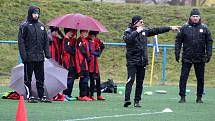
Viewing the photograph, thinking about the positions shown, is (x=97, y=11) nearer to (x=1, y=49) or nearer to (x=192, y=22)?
(x=1, y=49)

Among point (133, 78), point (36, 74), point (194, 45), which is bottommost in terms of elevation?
point (36, 74)

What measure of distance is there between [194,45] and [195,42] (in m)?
0.07

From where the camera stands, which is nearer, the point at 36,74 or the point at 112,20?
the point at 36,74

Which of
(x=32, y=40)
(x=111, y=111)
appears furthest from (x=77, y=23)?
(x=111, y=111)

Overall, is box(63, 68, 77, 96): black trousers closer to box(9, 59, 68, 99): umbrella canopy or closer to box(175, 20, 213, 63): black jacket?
box(9, 59, 68, 99): umbrella canopy

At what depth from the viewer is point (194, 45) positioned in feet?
62.3

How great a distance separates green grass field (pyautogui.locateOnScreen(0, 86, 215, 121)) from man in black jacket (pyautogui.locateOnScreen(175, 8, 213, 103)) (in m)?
0.70

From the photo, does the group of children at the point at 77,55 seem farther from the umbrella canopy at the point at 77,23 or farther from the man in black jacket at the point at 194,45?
the man in black jacket at the point at 194,45

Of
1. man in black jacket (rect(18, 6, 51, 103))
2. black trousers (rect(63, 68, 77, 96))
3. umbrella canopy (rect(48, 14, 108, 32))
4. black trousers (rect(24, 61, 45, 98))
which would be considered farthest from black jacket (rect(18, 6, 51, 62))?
black trousers (rect(63, 68, 77, 96))

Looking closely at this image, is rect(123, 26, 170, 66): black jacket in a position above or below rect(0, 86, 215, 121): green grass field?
above

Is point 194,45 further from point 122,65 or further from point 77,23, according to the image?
point 122,65

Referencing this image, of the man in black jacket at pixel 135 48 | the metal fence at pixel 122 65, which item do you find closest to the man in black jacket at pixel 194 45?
the man in black jacket at pixel 135 48

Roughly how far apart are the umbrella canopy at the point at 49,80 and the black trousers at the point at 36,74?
54 cm

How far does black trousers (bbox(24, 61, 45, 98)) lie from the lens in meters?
17.9
